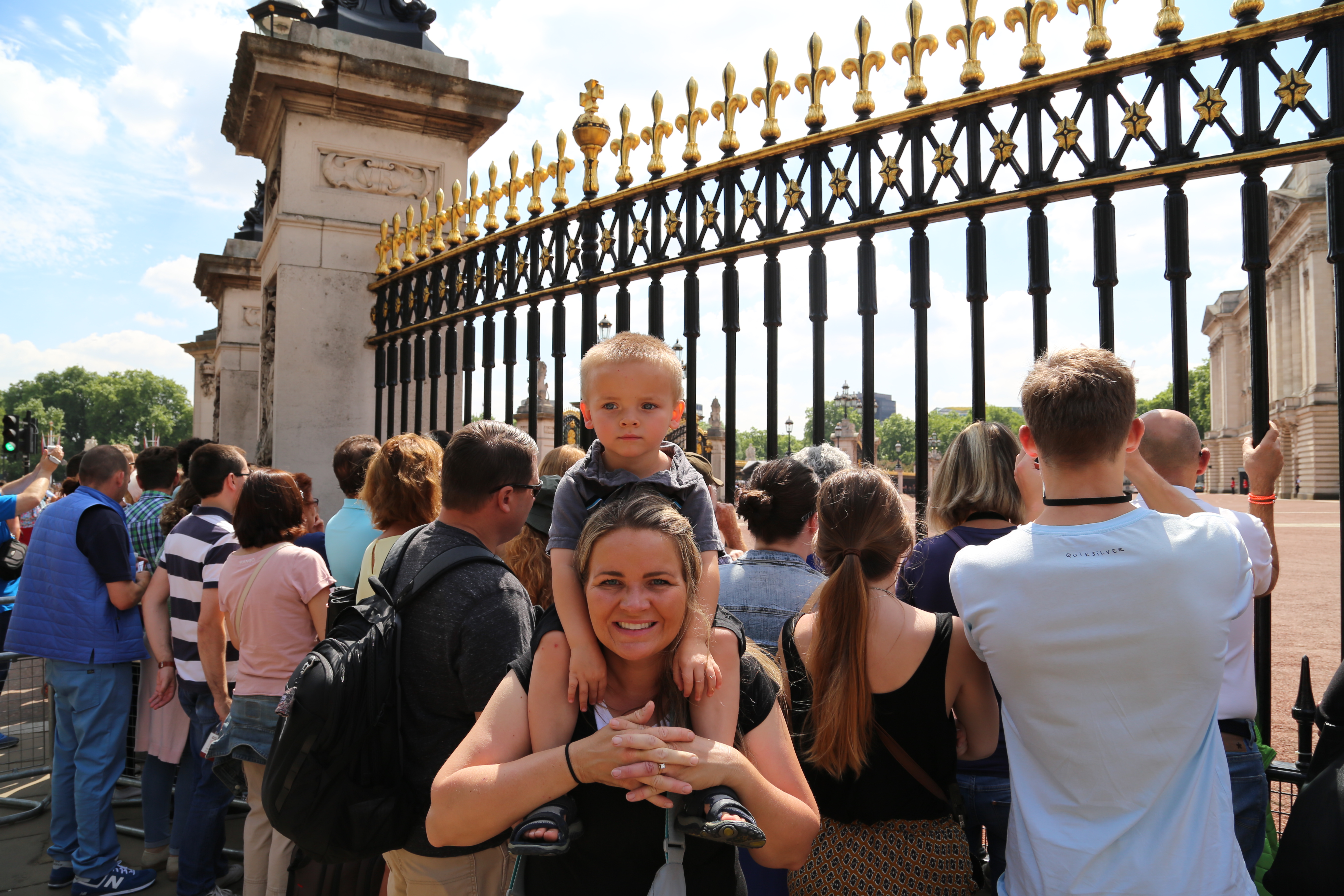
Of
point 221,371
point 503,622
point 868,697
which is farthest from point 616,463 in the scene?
point 221,371

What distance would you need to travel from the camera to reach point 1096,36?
299cm

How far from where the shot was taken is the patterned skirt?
84.4 inches

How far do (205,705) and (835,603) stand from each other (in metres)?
3.31

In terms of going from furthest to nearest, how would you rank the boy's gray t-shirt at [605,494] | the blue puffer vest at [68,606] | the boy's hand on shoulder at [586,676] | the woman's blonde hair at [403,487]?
the blue puffer vest at [68,606]
the woman's blonde hair at [403,487]
the boy's gray t-shirt at [605,494]
the boy's hand on shoulder at [586,676]

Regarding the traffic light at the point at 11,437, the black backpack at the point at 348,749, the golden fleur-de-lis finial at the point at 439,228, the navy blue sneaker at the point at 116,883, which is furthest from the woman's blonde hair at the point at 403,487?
the traffic light at the point at 11,437

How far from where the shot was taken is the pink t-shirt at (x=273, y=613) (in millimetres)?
3461

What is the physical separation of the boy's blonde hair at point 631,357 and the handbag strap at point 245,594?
6.18 feet

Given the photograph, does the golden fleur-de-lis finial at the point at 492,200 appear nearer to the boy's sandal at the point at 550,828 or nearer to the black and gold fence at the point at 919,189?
the black and gold fence at the point at 919,189

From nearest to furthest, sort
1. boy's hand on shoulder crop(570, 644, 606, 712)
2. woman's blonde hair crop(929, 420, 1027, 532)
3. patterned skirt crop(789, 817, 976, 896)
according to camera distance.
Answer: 1. boy's hand on shoulder crop(570, 644, 606, 712)
2. patterned skirt crop(789, 817, 976, 896)
3. woman's blonde hair crop(929, 420, 1027, 532)

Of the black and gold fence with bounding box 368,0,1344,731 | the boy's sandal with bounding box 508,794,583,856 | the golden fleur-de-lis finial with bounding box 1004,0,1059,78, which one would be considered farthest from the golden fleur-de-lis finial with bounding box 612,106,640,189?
the boy's sandal with bounding box 508,794,583,856

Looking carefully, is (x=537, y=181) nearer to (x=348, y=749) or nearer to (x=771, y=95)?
Answer: (x=771, y=95)

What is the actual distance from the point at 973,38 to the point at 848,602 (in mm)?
2354

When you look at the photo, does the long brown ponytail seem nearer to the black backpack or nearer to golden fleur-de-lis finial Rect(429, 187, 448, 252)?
the black backpack

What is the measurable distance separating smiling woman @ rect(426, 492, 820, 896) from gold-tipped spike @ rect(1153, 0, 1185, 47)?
2500mm
